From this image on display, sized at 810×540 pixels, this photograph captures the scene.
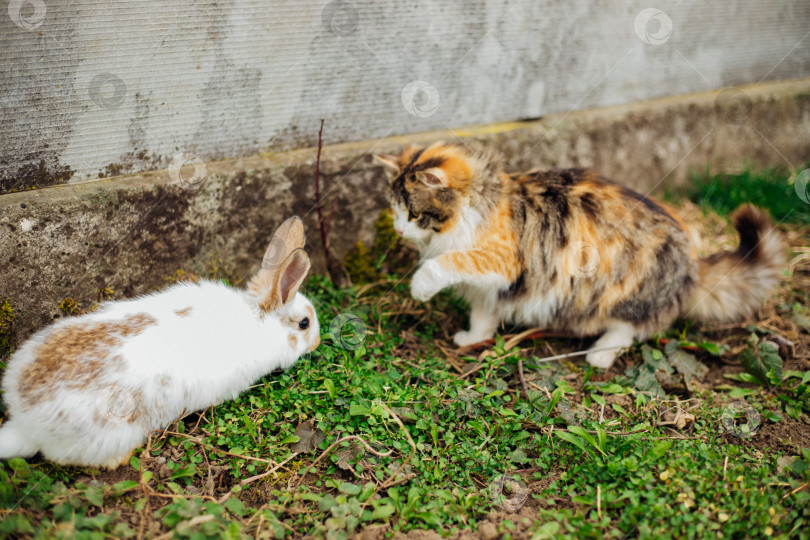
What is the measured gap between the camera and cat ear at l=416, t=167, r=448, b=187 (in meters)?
3.16

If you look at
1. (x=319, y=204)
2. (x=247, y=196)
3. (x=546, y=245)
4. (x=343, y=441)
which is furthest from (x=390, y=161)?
(x=343, y=441)

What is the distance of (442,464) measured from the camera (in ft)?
8.89

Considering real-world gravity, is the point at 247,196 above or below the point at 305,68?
below

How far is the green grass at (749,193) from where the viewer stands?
4.90 meters

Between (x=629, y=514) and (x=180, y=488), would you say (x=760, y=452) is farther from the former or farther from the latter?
(x=180, y=488)

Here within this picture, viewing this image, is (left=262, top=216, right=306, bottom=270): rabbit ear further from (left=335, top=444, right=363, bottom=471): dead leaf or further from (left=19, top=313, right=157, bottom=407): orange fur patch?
(left=335, top=444, right=363, bottom=471): dead leaf

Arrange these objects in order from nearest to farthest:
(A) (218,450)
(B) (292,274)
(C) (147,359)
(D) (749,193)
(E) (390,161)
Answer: (C) (147,359) → (A) (218,450) → (B) (292,274) → (E) (390,161) → (D) (749,193)

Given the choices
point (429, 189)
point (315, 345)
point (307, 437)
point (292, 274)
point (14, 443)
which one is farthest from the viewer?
point (429, 189)

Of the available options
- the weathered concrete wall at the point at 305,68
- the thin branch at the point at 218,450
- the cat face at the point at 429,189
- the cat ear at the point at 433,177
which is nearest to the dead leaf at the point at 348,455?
the thin branch at the point at 218,450

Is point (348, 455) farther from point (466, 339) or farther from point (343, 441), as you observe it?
point (466, 339)

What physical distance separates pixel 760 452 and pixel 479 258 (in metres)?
1.65

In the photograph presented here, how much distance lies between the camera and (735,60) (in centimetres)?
520

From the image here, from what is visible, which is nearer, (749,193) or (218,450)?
(218,450)

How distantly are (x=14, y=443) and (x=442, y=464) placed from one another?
1.80m
